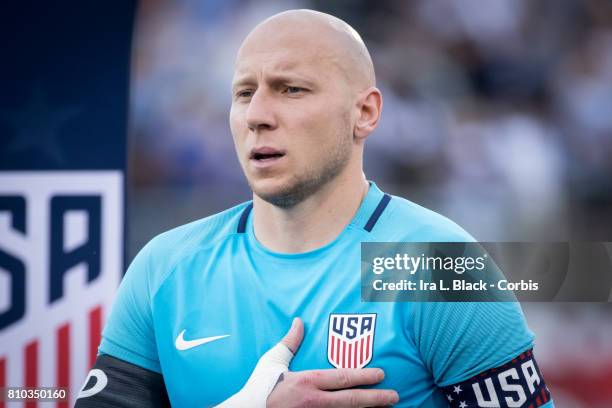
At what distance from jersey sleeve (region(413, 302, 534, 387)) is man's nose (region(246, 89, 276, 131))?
21.8 inches

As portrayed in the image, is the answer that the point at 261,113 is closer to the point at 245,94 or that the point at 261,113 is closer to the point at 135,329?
the point at 245,94

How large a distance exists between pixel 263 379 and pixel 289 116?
2.04 ft

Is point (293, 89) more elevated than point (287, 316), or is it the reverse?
point (293, 89)

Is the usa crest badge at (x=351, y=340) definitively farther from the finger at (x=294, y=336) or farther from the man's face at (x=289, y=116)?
the man's face at (x=289, y=116)

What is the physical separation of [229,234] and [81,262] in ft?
3.03

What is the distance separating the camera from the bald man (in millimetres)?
1706

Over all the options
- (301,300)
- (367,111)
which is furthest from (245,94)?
(301,300)

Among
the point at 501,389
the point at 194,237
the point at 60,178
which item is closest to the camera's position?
the point at 501,389

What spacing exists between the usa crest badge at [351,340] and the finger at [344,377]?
2 centimetres

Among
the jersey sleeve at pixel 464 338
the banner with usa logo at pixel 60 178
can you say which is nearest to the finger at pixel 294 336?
the jersey sleeve at pixel 464 338

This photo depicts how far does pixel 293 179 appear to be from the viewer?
181cm

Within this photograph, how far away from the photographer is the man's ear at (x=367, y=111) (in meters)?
1.92

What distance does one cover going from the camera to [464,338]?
1700 mm

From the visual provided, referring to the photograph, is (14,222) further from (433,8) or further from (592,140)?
(592,140)
